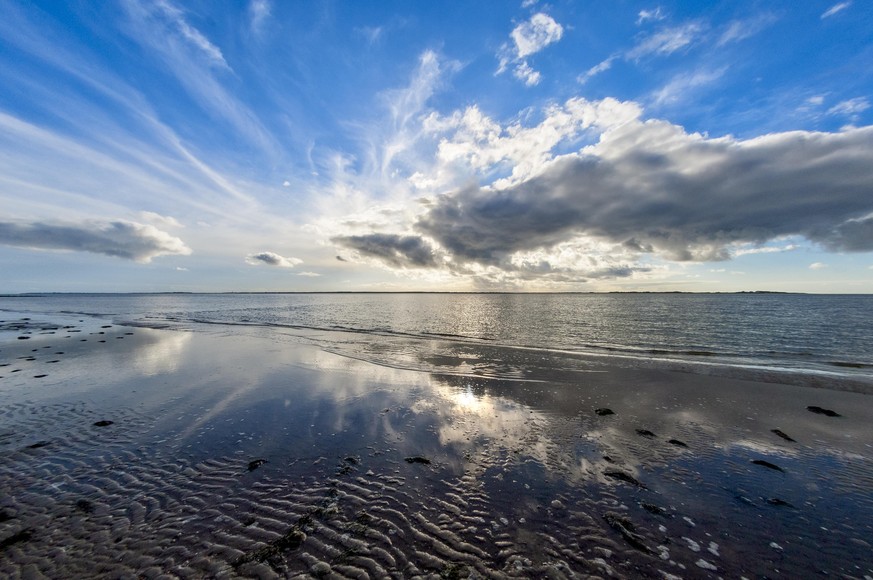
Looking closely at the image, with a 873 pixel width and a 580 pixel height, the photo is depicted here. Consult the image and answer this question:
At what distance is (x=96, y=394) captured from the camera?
1398 cm

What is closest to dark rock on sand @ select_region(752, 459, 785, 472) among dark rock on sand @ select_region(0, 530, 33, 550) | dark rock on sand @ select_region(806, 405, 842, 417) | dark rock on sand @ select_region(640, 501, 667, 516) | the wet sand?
the wet sand

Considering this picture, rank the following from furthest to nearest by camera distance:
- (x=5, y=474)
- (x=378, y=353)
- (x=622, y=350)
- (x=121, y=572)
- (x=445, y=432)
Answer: (x=622, y=350), (x=378, y=353), (x=445, y=432), (x=5, y=474), (x=121, y=572)

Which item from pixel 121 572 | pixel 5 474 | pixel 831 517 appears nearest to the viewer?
pixel 121 572

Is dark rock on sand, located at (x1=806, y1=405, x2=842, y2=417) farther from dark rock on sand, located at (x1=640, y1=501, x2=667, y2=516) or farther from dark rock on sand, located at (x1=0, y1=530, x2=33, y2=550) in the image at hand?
dark rock on sand, located at (x1=0, y1=530, x2=33, y2=550)

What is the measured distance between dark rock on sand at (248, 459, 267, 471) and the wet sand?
0.12 metres

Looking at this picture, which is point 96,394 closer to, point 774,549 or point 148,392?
point 148,392

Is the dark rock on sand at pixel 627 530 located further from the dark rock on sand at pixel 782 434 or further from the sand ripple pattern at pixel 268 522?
the dark rock on sand at pixel 782 434

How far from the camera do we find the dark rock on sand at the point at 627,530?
5.86 meters

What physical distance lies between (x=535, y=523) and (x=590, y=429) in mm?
5882

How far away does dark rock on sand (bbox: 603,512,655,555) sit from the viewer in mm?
5855

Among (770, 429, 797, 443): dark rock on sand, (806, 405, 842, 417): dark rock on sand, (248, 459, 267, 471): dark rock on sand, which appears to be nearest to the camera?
(248, 459, 267, 471): dark rock on sand

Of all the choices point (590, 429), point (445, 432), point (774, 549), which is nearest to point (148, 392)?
point (445, 432)

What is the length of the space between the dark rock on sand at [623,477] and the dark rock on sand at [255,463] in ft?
29.5

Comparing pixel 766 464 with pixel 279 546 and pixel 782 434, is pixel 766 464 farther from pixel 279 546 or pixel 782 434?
pixel 279 546
